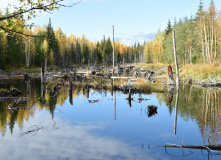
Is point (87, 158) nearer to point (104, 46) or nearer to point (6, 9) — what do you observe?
point (6, 9)

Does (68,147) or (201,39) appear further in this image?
(201,39)

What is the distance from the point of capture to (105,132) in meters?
8.20

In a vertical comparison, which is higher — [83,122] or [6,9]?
[6,9]

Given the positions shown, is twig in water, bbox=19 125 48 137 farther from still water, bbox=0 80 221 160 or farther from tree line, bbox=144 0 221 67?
tree line, bbox=144 0 221 67

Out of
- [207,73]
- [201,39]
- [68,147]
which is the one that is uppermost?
[201,39]

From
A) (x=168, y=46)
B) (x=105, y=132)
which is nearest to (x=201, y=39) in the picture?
(x=168, y=46)

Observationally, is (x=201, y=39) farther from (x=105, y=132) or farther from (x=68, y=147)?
(x=68, y=147)

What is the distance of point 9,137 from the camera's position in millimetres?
7715

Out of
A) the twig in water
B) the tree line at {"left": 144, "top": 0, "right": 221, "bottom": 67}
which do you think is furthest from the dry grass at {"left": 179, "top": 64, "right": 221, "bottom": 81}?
the twig in water

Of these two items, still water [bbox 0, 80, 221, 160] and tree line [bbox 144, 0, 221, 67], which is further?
tree line [bbox 144, 0, 221, 67]

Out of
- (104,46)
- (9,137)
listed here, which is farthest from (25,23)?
(104,46)

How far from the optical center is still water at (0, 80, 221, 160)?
612 centimetres

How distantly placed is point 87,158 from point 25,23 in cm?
435

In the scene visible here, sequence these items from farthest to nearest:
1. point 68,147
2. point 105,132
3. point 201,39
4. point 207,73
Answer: point 201,39 < point 207,73 < point 105,132 < point 68,147
